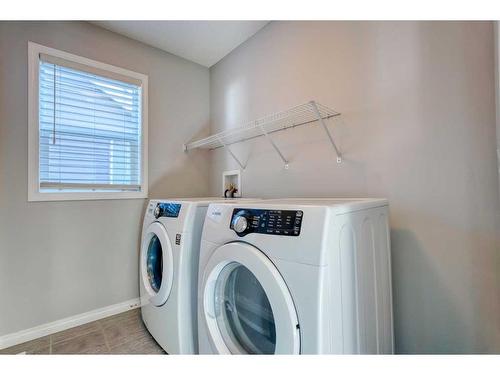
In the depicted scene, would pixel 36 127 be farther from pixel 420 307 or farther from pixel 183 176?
pixel 420 307

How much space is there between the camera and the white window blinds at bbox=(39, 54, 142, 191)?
168 cm

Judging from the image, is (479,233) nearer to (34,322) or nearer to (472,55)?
(472,55)

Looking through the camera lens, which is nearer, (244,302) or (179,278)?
(244,302)

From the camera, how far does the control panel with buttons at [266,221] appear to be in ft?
2.64

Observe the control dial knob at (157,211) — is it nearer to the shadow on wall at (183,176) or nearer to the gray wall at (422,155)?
the shadow on wall at (183,176)

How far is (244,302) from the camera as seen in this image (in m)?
1.05

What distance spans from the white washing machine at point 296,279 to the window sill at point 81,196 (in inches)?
47.7

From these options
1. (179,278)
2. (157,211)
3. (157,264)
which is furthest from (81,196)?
(179,278)

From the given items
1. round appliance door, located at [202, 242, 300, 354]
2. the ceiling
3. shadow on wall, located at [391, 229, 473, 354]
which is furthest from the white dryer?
the ceiling

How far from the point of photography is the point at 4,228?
1.52 m

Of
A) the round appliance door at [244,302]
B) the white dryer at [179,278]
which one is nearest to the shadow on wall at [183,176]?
the white dryer at [179,278]

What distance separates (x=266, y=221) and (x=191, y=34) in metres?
1.85

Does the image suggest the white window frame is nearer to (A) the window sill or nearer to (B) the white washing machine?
(A) the window sill
